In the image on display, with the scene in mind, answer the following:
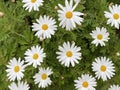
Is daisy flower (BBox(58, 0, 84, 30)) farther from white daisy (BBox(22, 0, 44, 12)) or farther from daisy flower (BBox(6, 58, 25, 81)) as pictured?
daisy flower (BBox(6, 58, 25, 81))

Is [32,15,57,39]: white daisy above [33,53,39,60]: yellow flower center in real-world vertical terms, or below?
above

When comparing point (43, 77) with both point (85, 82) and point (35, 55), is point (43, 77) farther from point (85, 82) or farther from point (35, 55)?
point (85, 82)

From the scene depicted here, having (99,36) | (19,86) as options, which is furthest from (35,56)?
(99,36)

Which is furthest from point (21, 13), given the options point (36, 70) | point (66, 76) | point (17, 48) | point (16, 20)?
point (66, 76)

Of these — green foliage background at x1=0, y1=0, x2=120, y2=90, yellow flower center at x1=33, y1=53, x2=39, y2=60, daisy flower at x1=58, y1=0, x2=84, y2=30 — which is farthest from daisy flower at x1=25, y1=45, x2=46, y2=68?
daisy flower at x1=58, y1=0, x2=84, y2=30

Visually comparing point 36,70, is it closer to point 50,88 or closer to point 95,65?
point 50,88

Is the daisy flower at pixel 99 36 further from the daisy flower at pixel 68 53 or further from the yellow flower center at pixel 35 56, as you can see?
the yellow flower center at pixel 35 56
